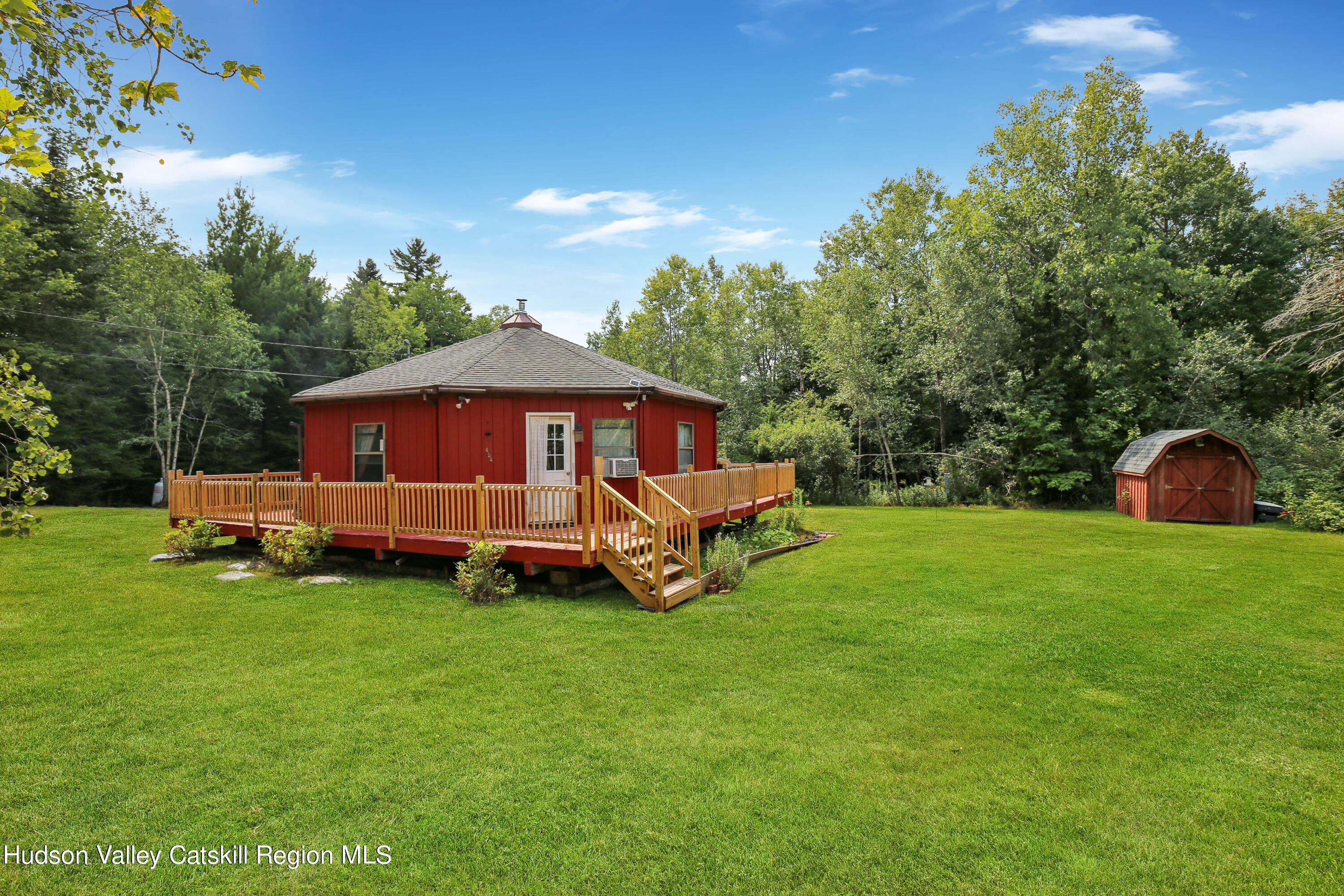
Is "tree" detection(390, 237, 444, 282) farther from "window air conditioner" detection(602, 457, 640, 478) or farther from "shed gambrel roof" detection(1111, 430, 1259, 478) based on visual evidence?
"shed gambrel roof" detection(1111, 430, 1259, 478)

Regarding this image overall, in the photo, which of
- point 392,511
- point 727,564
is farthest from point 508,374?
point 727,564

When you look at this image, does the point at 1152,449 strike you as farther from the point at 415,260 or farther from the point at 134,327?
the point at 415,260

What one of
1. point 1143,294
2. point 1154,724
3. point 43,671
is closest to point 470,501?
point 43,671

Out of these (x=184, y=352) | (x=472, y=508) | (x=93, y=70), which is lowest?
Answer: (x=472, y=508)

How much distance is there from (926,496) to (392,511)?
1728 centimetres

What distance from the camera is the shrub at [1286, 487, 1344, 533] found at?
1304cm

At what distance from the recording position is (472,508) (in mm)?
8625

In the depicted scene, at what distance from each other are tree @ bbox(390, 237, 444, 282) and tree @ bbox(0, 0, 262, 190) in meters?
42.4

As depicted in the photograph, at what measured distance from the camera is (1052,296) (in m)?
20.3

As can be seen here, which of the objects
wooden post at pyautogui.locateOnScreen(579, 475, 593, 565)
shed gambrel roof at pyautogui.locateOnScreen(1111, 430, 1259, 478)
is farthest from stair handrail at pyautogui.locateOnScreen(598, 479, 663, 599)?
shed gambrel roof at pyautogui.locateOnScreen(1111, 430, 1259, 478)

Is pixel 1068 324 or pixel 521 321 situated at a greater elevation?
pixel 1068 324

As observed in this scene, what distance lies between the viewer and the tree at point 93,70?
2607 millimetres

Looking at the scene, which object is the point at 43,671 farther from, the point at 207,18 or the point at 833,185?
the point at 833,185

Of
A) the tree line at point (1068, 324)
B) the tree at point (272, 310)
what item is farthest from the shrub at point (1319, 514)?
the tree at point (272, 310)
